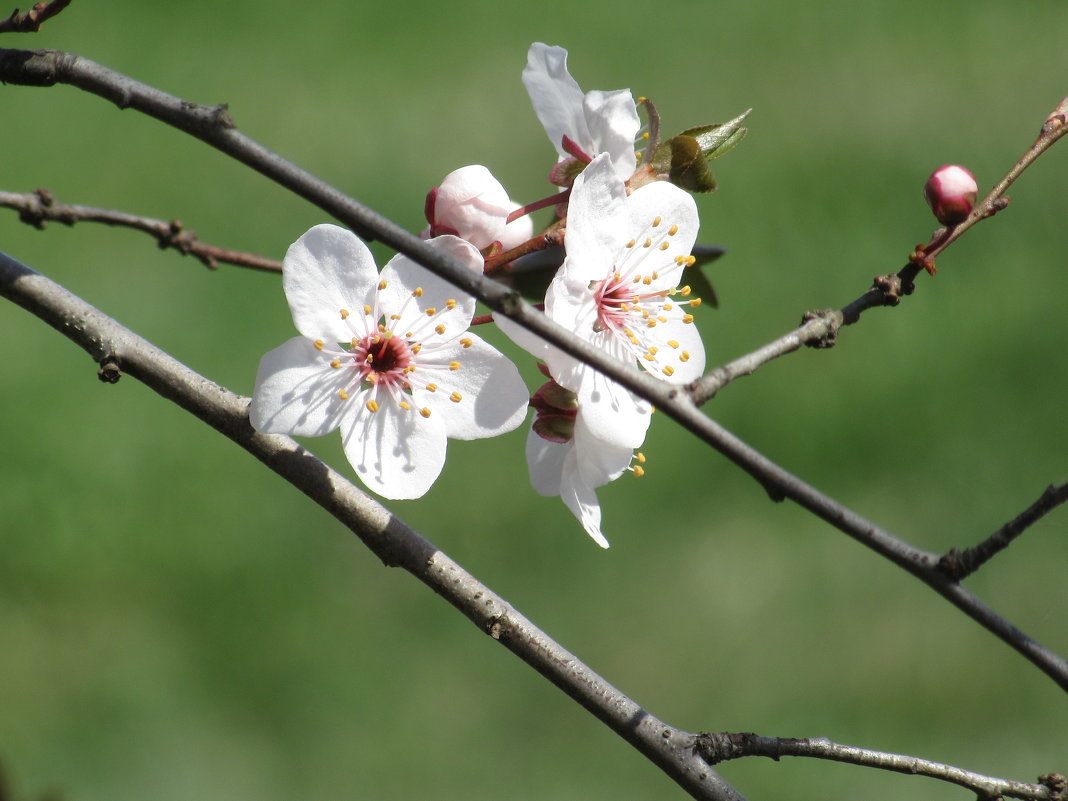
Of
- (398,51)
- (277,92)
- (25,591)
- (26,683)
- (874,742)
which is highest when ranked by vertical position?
(398,51)

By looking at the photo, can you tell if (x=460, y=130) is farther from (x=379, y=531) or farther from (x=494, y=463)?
(x=379, y=531)

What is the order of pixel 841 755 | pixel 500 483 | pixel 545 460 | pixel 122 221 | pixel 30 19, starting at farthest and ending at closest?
1. pixel 500 483
2. pixel 122 221
3. pixel 545 460
4. pixel 30 19
5. pixel 841 755

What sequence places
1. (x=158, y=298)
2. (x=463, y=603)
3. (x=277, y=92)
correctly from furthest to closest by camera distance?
(x=277, y=92) → (x=158, y=298) → (x=463, y=603)

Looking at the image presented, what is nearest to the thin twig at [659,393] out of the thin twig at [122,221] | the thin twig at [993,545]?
the thin twig at [993,545]

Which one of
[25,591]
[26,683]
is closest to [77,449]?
[25,591]

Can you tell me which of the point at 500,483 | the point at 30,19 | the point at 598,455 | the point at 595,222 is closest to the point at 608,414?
the point at 598,455

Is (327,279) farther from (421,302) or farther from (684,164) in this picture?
(684,164)
